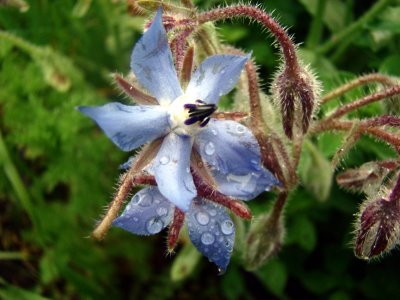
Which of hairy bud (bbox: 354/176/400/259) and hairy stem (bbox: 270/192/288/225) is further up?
hairy bud (bbox: 354/176/400/259)

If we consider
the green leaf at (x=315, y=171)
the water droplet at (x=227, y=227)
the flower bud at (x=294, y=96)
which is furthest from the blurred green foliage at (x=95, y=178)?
the water droplet at (x=227, y=227)

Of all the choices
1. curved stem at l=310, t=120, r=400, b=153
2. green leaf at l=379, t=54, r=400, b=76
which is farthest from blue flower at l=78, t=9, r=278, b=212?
green leaf at l=379, t=54, r=400, b=76

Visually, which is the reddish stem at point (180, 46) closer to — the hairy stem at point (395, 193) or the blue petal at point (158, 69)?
the blue petal at point (158, 69)

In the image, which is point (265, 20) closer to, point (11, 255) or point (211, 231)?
point (211, 231)

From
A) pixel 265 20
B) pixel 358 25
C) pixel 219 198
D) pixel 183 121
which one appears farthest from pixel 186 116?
pixel 358 25

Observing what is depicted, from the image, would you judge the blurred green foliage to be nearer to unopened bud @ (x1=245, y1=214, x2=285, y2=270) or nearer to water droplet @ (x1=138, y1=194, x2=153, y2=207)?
unopened bud @ (x1=245, y1=214, x2=285, y2=270)
